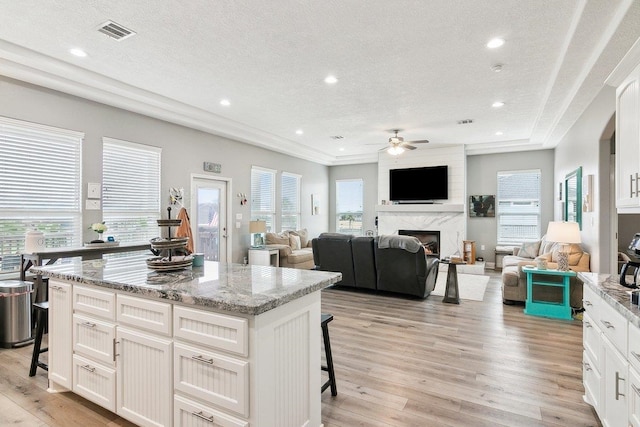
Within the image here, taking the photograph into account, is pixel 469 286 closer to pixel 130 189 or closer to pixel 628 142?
pixel 628 142

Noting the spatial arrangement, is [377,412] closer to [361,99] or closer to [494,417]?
[494,417]

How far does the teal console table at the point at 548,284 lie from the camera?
14.4 ft

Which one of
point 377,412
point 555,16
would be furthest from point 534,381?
point 555,16

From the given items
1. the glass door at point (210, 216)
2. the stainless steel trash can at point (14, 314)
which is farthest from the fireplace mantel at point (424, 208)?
the stainless steel trash can at point (14, 314)

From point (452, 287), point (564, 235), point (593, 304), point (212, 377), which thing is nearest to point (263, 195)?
point (452, 287)

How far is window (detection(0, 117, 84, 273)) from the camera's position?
390 centimetres

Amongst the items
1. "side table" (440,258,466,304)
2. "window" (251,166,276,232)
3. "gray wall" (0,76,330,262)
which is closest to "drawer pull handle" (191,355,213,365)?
"gray wall" (0,76,330,262)

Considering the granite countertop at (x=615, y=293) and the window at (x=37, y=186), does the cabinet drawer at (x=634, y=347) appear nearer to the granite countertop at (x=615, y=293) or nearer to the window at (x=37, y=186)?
the granite countertop at (x=615, y=293)

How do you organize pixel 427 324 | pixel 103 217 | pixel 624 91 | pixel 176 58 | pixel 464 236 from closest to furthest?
pixel 624 91 → pixel 176 58 → pixel 427 324 → pixel 103 217 → pixel 464 236

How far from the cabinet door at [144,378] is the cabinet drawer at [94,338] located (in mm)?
79

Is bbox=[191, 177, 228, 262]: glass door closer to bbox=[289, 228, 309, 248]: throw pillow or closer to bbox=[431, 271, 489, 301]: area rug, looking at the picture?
bbox=[289, 228, 309, 248]: throw pillow

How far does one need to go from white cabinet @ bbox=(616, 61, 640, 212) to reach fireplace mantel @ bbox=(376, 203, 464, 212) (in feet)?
19.5

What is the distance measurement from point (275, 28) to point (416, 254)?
3.55 m

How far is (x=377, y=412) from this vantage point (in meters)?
2.33
